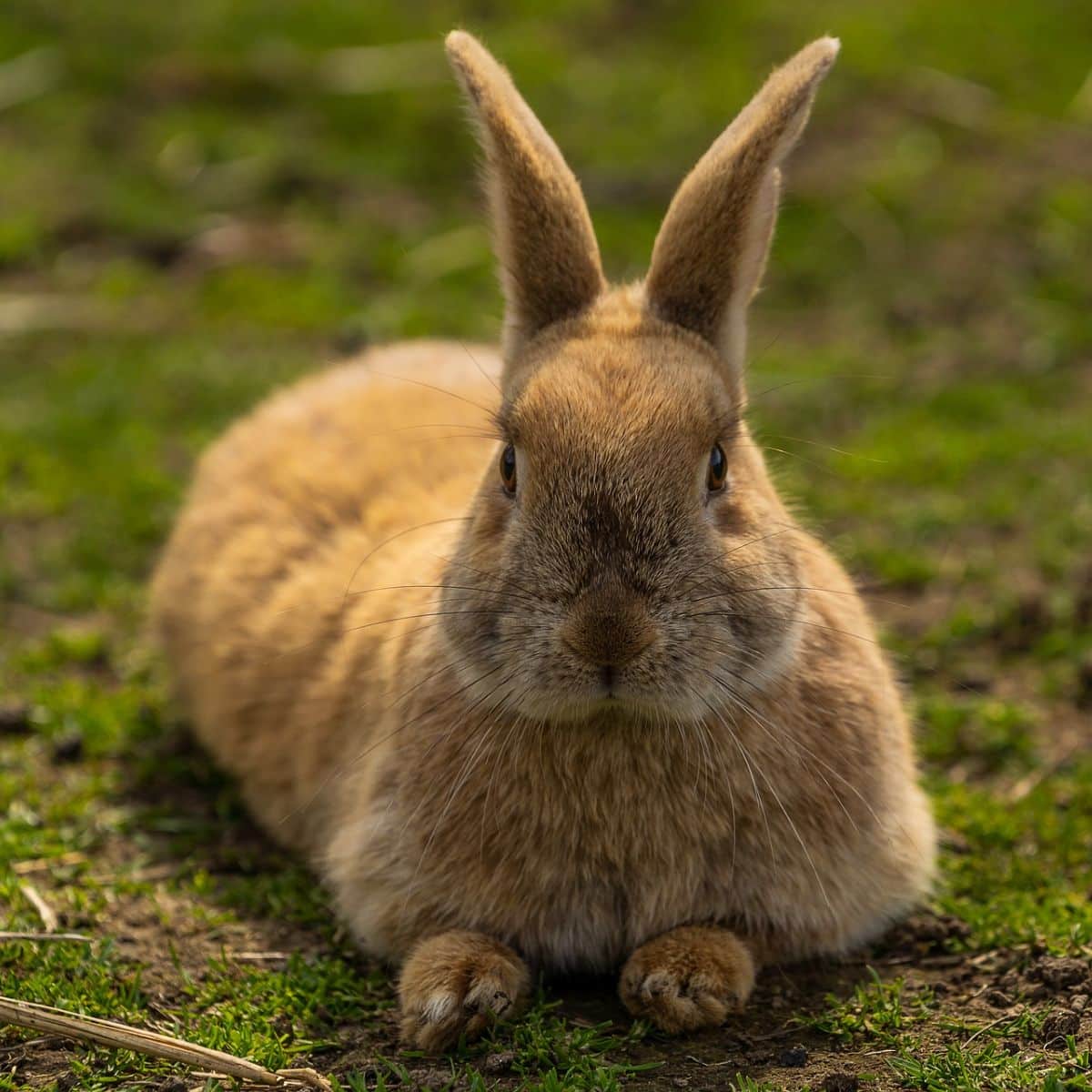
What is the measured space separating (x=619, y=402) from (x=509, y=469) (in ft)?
1.14

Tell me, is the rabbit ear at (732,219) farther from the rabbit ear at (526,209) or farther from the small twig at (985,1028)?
the small twig at (985,1028)

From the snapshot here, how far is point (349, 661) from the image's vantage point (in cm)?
453

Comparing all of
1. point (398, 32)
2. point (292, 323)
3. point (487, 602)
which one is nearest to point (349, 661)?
point (487, 602)

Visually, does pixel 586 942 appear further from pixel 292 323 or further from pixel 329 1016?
pixel 292 323

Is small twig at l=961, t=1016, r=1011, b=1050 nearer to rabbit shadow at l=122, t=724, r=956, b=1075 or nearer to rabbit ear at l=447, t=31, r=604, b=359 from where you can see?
rabbit shadow at l=122, t=724, r=956, b=1075

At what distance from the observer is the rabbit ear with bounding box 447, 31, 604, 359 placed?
396 cm

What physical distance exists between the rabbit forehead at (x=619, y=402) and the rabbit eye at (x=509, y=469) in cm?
5

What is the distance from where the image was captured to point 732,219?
388 centimetres

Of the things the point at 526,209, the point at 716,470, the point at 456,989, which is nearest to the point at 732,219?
the point at 526,209

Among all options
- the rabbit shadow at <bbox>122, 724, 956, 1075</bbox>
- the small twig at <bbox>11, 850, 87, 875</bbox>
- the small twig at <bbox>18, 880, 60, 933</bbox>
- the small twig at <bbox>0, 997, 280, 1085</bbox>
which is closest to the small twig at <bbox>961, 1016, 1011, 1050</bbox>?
the rabbit shadow at <bbox>122, 724, 956, 1075</bbox>

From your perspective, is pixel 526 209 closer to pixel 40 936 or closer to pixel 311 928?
pixel 311 928

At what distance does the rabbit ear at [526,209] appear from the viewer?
396cm

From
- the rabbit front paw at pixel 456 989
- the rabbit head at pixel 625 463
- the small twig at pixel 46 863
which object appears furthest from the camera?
the small twig at pixel 46 863

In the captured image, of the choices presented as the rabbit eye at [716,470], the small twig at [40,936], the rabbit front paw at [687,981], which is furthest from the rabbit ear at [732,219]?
the small twig at [40,936]
